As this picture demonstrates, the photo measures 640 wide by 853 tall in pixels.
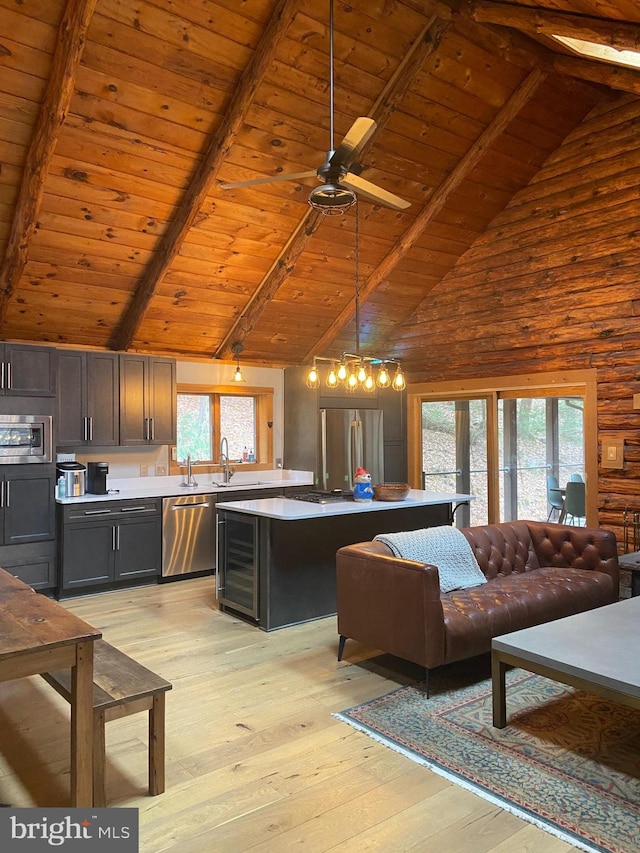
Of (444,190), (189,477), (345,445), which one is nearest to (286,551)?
(189,477)

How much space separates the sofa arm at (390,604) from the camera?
340 centimetres

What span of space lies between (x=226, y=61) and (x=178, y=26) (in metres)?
0.40

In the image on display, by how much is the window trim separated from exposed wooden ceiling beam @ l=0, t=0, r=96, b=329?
90.7 inches

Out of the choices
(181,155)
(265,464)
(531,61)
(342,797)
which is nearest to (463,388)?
(265,464)

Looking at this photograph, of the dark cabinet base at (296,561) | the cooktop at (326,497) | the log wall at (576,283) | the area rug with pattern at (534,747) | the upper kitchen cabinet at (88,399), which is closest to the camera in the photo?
the area rug with pattern at (534,747)

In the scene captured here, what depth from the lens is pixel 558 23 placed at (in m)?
3.71

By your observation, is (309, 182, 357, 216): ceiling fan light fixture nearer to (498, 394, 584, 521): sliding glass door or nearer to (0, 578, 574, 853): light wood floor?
(0, 578, 574, 853): light wood floor

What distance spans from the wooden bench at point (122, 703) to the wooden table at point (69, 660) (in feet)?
0.45

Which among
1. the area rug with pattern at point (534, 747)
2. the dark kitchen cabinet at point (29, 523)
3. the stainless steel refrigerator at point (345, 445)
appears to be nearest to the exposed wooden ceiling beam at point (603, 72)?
the stainless steel refrigerator at point (345, 445)

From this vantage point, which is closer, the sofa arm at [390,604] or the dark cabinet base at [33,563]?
the sofa arm at [390,604]

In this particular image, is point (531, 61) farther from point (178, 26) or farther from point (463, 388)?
point (463, 388)

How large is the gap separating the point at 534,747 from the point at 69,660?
210 centimetres

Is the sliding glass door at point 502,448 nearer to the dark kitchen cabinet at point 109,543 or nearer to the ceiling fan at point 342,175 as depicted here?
the dark kitchen cabinet at point 109,543

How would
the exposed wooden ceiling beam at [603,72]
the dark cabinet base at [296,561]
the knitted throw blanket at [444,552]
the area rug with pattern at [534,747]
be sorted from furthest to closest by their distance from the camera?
1. the dark cabinet base at [296,561]
2. the exposed wooden ceiling beam at [603,72]
3. the knitted throw blanket at [444,552]
4. the area rug with pattern at [534,747]
